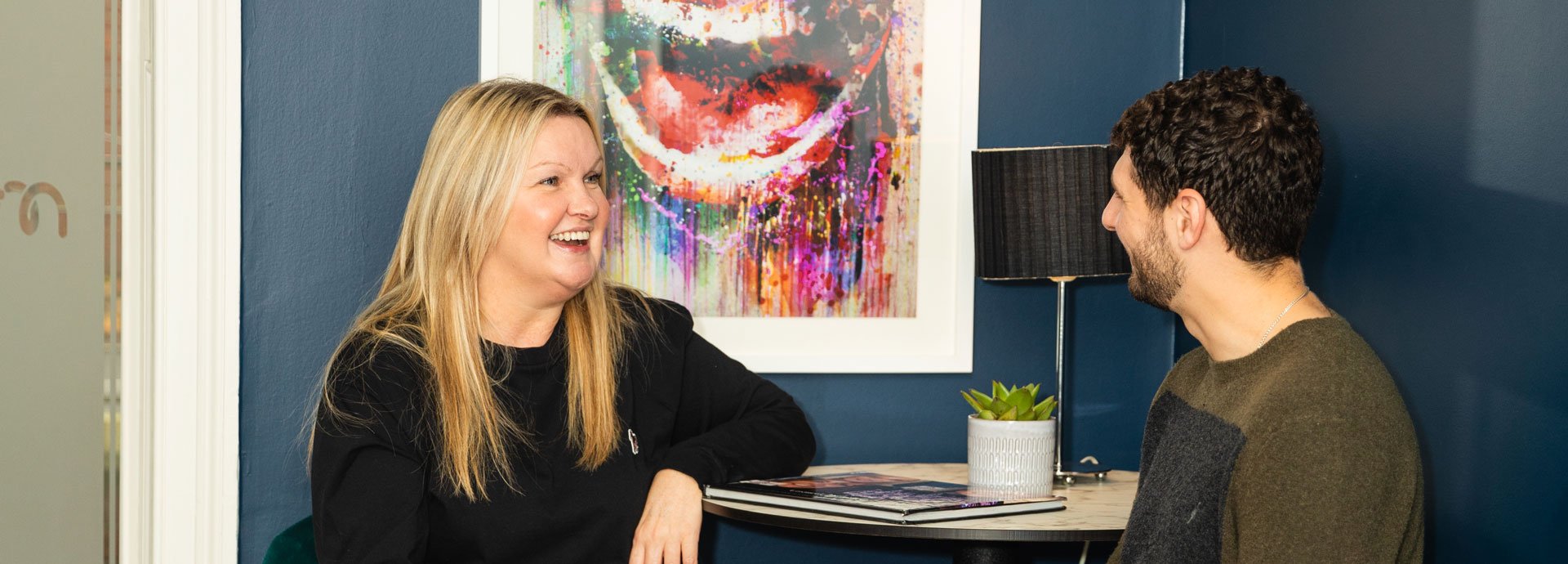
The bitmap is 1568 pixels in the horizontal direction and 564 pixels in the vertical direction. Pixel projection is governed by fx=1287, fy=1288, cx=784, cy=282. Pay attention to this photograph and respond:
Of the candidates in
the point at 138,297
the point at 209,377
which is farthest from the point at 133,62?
the point at 209,377

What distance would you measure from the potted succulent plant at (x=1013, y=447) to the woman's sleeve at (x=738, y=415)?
296 mm

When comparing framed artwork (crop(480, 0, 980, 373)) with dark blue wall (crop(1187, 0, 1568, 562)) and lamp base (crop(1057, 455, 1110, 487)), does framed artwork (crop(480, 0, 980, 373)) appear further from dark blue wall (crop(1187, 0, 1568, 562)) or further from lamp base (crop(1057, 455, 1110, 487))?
dark blue wall (crop(1187, 0, 1568, 562))

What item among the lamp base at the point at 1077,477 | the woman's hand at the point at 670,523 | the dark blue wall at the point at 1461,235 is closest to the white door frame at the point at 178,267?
the woman's hand at the point at 670,523

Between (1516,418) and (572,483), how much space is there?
132 cm

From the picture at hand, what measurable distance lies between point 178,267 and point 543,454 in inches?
37.5

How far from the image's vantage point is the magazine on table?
1951mm

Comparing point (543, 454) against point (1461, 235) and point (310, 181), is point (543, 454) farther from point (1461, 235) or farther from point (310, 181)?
point (1461, 235)

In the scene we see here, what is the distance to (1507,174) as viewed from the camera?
1.77 meters

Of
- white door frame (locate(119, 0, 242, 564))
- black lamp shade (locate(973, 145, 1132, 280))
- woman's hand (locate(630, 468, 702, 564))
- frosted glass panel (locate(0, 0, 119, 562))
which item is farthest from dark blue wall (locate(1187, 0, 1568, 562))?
frosted glass panel (locate(0, 0, 119, 562))

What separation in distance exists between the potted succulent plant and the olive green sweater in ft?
2.12

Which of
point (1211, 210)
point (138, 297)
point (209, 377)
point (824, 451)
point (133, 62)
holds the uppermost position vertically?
point (133, 62)

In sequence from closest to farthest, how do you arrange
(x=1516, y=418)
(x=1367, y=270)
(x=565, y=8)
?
1. (x=1516, y=418)
2. (x=1367, y=270)
3. (x=565, y=8)

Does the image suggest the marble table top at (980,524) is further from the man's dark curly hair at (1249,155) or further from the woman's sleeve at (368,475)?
the man's dark curly hair at (1249,155)

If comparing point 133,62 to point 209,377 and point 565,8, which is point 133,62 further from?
point 565,8
